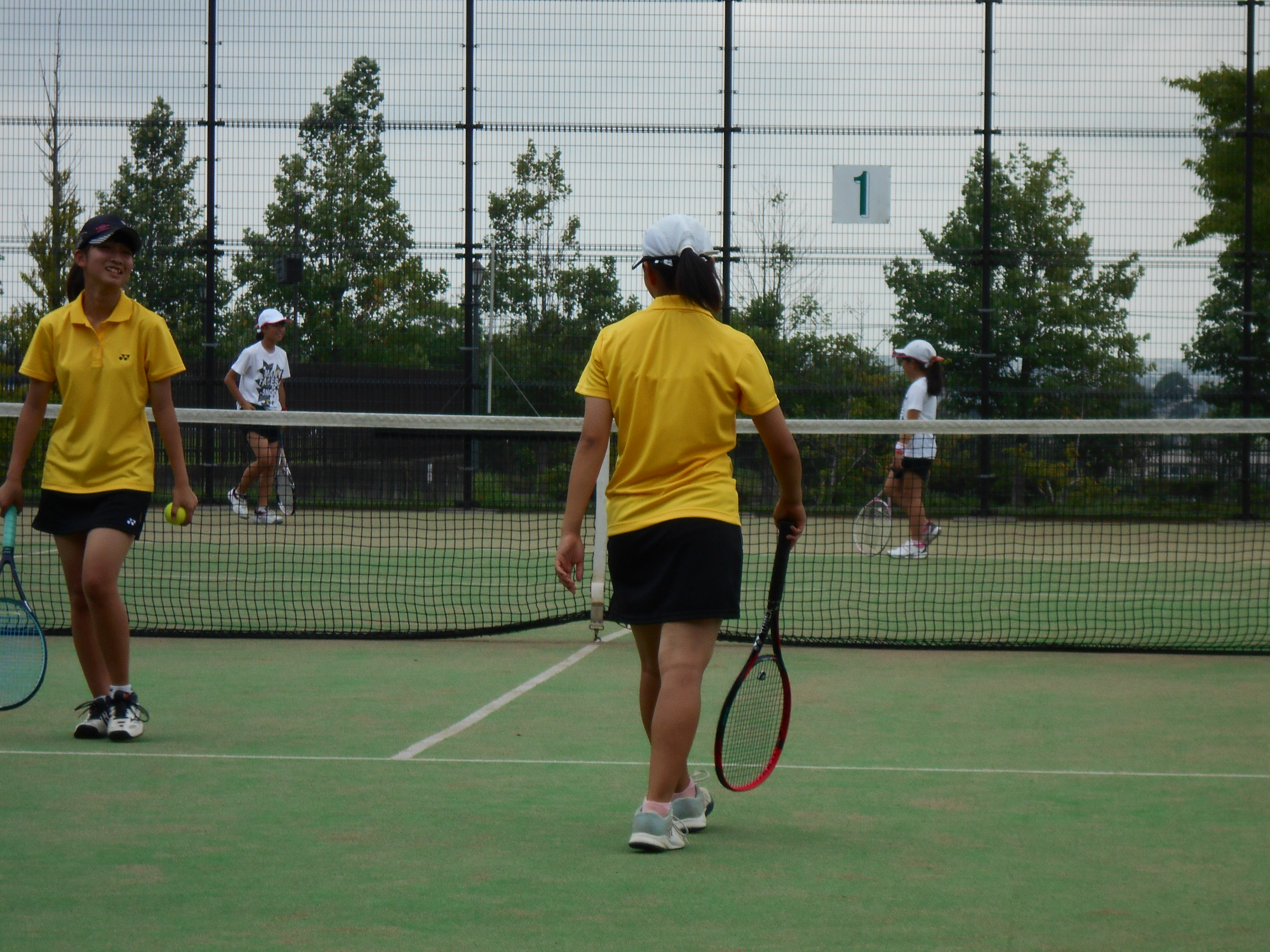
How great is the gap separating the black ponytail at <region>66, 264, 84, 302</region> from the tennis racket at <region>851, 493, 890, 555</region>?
7.60 metres

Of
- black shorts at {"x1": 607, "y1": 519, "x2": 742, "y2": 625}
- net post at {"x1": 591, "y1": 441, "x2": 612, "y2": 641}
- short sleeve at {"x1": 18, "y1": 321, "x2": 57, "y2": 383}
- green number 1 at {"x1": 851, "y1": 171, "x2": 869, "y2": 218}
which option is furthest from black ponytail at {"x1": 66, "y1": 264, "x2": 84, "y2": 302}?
green number 1 at {"x1": 851, "y1": 171, "x2": 869, "y2": 218}

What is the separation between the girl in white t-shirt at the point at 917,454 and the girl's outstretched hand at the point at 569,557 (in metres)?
→ 7.52

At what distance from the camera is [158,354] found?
195 inches

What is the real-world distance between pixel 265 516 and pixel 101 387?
6739 mm

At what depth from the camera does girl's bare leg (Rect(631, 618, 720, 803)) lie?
3662 mm

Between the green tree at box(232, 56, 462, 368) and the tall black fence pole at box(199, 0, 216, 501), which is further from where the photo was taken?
the tall black fence pole at box(199, 0, 216, 501)

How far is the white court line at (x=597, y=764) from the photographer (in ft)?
15.0

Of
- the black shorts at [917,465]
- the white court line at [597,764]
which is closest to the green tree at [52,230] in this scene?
the black shorts at [917,465]

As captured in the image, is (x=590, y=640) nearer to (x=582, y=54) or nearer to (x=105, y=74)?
(x=582, y=54)

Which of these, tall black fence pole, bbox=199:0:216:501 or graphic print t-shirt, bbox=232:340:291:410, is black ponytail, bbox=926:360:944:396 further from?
→ tall black fence pole, bbox=199:0:216:501

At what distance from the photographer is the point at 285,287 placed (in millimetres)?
15469

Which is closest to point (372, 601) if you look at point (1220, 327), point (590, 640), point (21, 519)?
point (590, 640)

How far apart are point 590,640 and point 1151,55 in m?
10.7

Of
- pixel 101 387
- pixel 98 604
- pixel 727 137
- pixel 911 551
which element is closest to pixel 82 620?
pixel 98 604
